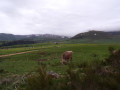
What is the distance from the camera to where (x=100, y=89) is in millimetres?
3201

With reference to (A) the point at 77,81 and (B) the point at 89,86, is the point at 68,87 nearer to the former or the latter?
(A) the point at 77,81

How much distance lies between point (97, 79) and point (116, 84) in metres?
0.64

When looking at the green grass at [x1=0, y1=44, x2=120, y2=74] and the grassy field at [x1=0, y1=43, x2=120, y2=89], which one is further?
the green grass at [x1=0, y1=44, x2=120, y2=74]

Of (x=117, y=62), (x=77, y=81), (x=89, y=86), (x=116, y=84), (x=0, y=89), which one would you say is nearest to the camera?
(x=116, y=84)

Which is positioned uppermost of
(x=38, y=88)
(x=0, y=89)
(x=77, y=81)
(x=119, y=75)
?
(x=119, y=75)

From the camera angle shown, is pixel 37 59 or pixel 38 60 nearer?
pixel 38 60

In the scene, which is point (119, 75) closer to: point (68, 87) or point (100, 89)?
point (100, 89)

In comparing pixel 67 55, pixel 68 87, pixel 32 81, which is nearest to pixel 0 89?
pixel 32 81

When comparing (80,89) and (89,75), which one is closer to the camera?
(80,89)

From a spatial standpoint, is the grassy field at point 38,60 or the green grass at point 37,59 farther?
the green grass at point 37,59

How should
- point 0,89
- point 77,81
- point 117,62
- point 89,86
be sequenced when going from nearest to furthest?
point 89,86
point 77,81
point 117,62
point 0,89

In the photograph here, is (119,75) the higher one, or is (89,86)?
(119,75)

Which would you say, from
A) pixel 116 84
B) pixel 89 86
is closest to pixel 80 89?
pixel 89 86

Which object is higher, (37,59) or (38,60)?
(38,60)
